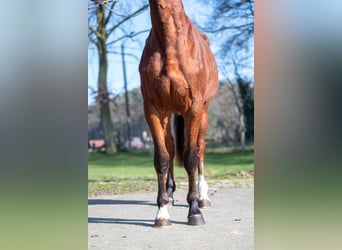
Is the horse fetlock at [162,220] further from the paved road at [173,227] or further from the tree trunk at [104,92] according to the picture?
the tree trunk at [104,92]

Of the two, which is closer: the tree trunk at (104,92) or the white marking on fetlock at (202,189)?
the white marking on fetlock at (202,189)

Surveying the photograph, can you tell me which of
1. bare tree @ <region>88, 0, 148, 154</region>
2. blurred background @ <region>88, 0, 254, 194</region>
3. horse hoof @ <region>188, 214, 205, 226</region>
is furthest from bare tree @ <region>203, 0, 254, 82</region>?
horse hoof @ <region>188, 214, 205, 226</region>

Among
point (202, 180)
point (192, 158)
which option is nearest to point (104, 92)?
point (202, 180)

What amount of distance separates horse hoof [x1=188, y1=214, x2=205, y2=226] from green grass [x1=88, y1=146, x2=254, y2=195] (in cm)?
237

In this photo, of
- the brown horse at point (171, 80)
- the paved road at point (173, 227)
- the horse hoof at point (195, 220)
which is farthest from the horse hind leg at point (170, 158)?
the horse hoof at point (195, 220)

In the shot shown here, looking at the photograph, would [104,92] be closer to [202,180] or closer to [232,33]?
[232,33]

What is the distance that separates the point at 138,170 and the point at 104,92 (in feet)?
6.26

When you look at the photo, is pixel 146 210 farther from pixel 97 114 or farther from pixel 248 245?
pixel 97 114

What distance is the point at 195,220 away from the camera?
128 inches

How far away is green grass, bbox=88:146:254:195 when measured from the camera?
Answer: 19.6 ft

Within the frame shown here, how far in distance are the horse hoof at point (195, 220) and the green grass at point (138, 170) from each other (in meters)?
2.37

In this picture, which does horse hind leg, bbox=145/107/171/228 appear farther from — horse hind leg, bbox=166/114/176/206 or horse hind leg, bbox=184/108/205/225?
horse hind leg, bbox=166/114/176/206

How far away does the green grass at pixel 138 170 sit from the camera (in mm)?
5977

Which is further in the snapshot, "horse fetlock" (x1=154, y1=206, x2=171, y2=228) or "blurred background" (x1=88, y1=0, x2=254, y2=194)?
"blurred background" (x1=88, y1=0, x2=254, y2=194)
